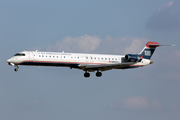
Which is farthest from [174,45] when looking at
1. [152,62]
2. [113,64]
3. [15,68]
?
[15,68]

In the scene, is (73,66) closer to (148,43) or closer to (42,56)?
(42,56)

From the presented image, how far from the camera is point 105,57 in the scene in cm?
5691

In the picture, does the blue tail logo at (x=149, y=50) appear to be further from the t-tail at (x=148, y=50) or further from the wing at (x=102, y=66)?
the wing at (x=102, y=66)

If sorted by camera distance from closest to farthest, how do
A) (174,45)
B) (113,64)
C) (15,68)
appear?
(15,68)
(113,64)
(174,45)

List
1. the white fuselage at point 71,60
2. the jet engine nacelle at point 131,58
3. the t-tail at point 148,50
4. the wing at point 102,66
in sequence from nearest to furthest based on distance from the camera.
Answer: the white fuselage at point 71,60 → the wing at point 102,66 → the jet engine nacelle at point 131,58 → the t-tail at point 148,50

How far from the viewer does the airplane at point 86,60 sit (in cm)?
5106

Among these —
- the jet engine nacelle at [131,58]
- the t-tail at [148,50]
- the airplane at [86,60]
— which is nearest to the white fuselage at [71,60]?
the airplane at [86,60]

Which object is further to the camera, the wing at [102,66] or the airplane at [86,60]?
the wing at [102,66]

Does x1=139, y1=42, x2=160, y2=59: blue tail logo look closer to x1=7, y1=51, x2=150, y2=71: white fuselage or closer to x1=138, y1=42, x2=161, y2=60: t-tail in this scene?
x1=138, y1=42, x2=161, y2=60: t-tail

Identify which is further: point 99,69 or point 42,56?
point 99,69

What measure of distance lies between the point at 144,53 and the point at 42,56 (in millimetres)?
18578

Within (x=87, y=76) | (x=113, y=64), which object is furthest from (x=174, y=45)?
(x=87, y=76)

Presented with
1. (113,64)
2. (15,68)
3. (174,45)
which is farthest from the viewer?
(174,45)

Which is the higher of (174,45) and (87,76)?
(174,45)
